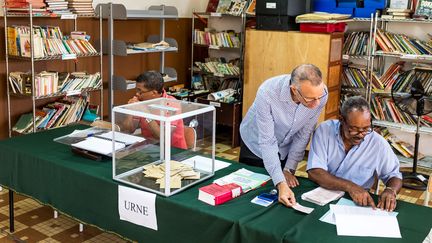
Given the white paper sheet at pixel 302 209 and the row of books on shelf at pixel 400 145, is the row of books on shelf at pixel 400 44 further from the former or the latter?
the white paper sheet at pixel 302 209

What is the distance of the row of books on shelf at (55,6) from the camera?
4.61 meters

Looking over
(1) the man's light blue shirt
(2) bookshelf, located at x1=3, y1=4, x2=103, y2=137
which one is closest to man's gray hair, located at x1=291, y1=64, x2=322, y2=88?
(1) the man's light blue shirt

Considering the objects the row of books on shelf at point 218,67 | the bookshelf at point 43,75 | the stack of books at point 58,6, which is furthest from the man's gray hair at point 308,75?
the row of books on shelf at point 218,67

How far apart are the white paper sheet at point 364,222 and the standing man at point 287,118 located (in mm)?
260

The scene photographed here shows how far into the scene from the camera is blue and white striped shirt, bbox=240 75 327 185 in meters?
2.75

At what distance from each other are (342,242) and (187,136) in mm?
1220

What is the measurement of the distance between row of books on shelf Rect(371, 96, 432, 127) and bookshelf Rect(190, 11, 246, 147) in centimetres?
166

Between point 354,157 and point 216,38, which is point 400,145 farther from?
point 354,157

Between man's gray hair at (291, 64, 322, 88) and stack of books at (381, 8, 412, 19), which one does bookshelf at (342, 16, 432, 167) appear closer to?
stack of books at (381, 8, 412, 19)

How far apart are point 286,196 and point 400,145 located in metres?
3.84

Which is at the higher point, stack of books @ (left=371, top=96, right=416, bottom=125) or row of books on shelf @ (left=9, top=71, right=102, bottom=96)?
row of books on shelf @ (left=9, top=71, right=102, bottom=96)

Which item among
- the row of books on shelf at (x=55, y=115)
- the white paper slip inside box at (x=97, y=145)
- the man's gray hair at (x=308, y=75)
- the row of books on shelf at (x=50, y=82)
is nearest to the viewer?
the man's gray hair at (x=308, y=75)

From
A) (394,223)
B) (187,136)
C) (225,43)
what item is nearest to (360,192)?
(394,223)

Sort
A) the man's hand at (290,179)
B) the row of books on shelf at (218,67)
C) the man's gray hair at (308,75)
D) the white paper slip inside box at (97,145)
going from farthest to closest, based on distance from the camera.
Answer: the row of books on shelf at (218,67)
the white paper slip inside box at (97,145)
the man's hand at (290,179)
the man's gray hair at (308,75)
